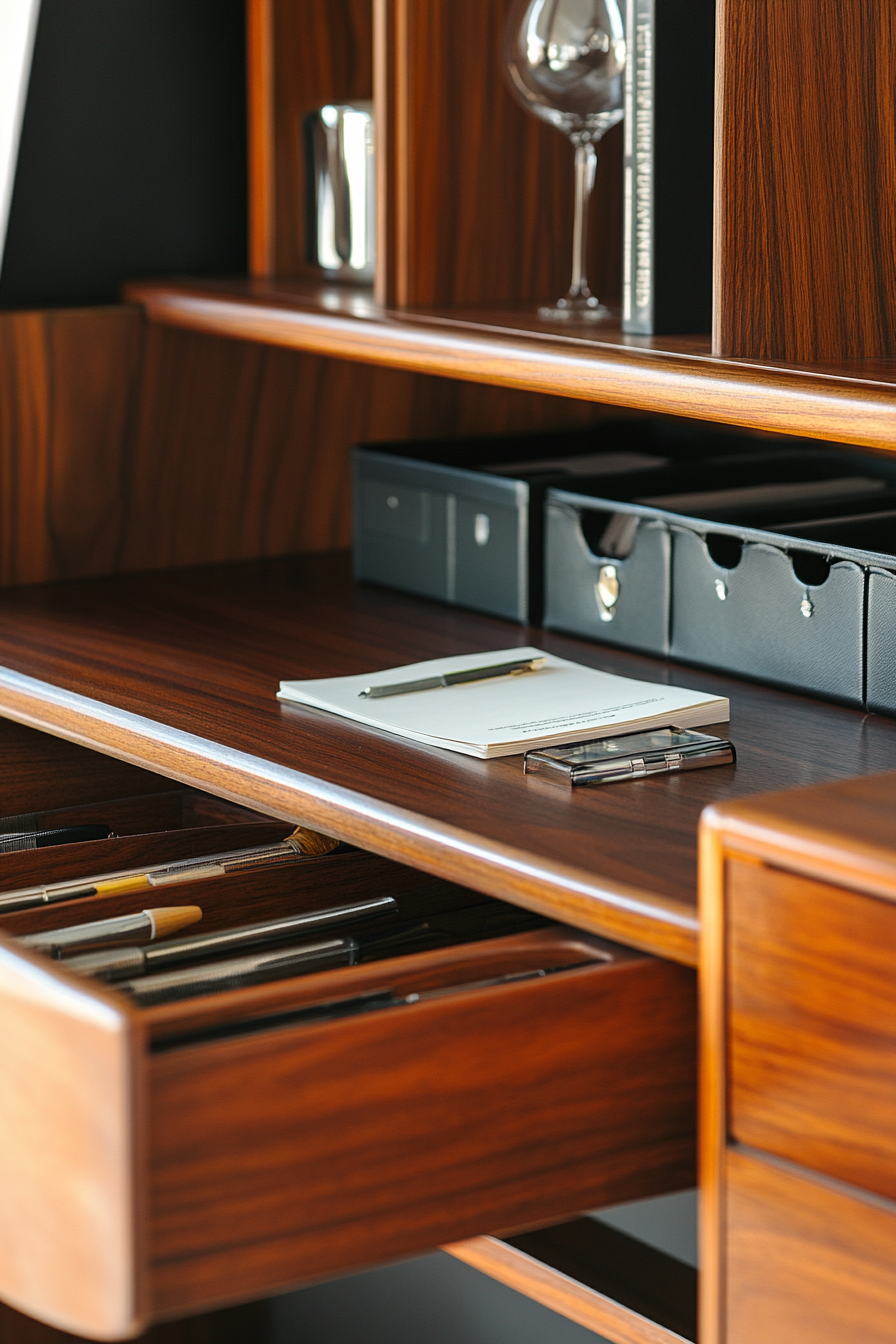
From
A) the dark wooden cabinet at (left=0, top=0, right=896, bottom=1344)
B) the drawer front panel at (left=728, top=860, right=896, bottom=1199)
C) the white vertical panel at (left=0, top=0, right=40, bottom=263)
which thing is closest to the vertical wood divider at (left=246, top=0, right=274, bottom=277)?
the dark wooden cabinet at (left=0, top=0, right=896, bottom=1344)

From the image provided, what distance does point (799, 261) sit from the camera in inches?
48.7

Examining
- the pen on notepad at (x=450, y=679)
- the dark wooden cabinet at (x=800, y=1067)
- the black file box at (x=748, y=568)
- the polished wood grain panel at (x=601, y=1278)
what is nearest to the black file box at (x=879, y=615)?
the black file box at (x=748, y=568)

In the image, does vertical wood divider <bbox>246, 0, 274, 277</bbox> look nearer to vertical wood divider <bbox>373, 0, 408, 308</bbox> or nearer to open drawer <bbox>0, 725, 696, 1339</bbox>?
vertical wood divider <bbox>373, 0, 408, 308</bbox>

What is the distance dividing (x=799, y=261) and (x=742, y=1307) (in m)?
0.67

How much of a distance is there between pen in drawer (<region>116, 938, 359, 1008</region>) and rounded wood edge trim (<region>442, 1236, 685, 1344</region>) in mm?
320

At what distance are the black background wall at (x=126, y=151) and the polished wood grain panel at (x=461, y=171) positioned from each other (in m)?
0.39

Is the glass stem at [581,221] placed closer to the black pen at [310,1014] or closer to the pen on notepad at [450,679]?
the pen on notepad at [450,679]

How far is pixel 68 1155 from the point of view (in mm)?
845

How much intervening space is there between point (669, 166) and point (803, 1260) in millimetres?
793

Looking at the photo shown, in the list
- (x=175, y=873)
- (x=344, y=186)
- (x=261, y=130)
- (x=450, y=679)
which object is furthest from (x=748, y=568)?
(x=261, y=130)

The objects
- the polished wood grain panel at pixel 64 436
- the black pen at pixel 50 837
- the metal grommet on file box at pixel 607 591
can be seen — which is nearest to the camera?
the black pen at pixel 50 837

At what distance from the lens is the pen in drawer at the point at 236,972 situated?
39.6 inches

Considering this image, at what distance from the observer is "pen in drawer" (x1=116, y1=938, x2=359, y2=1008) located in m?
1.01

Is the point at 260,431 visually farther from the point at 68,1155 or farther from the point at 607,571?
the point at 68,1155
